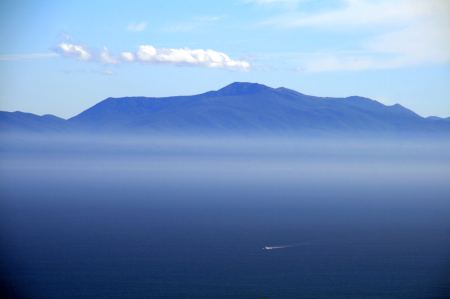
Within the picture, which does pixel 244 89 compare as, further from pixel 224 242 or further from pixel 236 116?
pixel 224 242

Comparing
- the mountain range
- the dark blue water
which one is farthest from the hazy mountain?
the dark blue water

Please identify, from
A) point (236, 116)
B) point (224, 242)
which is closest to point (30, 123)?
point (236, 116)

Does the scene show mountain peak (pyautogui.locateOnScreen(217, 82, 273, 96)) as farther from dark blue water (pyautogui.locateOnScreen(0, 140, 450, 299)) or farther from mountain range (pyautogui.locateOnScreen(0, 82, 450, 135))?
dark blue water (pyautogui.locateOnScreen(0, 140, 450, 299))

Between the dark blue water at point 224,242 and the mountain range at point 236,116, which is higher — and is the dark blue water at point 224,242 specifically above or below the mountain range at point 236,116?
below

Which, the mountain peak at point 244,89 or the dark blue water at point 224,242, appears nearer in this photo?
the dark blue water at point 224,242

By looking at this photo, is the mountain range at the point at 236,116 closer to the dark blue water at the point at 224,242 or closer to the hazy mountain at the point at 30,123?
the hazy mountain at the point at 30,123

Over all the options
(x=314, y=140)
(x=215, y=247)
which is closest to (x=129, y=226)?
(x=215, y=247)

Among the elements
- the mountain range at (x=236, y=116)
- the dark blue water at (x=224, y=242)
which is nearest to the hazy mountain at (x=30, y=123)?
the mountain range at (x=236, y=116)

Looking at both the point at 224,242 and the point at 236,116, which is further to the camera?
the point at 236,116
